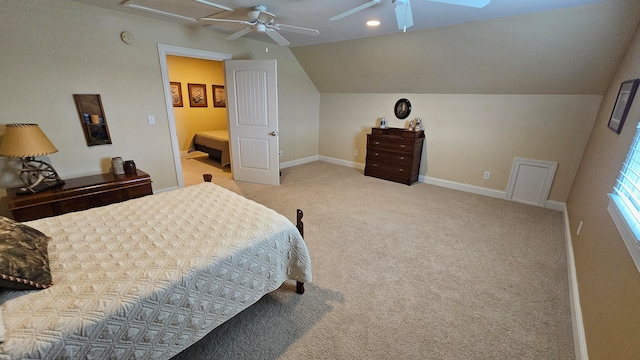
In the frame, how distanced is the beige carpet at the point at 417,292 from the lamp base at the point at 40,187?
226 centimetres

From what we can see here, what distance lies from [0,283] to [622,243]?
280 cm

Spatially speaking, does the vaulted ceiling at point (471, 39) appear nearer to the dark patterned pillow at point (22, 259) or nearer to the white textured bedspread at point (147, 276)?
the white textured bedspread at point (147, 276)

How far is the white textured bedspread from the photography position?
972mm

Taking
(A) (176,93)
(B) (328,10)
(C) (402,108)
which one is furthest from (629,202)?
(A) (176,93)

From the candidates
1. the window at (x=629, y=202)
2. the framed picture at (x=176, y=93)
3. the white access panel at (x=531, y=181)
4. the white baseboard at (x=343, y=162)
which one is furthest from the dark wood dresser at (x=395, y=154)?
the framed picture at (x=176, y=93)

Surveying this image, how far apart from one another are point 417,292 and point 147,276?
1780mm

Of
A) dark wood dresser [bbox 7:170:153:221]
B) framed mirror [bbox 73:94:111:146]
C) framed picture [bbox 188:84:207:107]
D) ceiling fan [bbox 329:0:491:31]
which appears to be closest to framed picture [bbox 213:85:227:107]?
framed picture [bbox 188:84:207:107]

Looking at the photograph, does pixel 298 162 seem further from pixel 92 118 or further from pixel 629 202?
pixel 629 202

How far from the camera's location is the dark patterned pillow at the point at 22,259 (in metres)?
1.04

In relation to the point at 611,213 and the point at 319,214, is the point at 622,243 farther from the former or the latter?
the point at 319,214

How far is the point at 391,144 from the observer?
437cm

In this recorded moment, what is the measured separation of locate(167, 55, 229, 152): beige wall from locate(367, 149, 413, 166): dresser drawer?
3163 millimetres

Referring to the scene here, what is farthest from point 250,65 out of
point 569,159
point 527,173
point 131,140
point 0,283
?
point 569,159

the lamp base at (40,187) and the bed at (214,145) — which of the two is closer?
the lamp base at (40,187)
